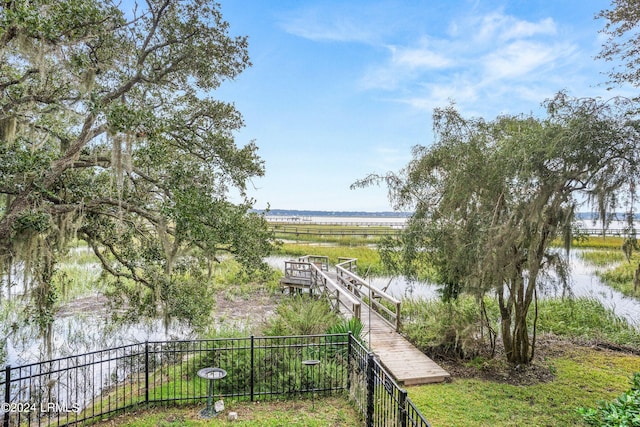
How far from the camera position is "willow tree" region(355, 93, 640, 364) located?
17.9 ft

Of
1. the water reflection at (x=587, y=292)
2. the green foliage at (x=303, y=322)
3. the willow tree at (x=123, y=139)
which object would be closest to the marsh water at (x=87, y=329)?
the water reflection at (x=587, y=292)

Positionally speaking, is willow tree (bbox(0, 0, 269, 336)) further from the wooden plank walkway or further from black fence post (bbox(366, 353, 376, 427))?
the wooden plank walkway

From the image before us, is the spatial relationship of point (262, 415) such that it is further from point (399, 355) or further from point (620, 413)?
point (620, 413)

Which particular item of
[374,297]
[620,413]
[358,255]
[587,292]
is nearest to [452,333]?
[374,297]

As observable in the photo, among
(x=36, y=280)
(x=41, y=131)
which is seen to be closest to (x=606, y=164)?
(x=41, y=131)

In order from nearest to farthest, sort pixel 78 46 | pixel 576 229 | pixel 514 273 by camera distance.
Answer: pixel 78 46 < pixel 576 229 < pixel 514 273

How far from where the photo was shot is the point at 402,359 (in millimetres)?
7453

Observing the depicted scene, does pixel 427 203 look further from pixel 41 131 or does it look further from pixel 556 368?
pixel 41 131

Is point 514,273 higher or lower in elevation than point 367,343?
higher

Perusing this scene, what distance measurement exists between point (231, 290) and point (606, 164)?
14438mm

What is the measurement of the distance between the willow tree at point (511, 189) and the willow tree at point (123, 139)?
374 cm

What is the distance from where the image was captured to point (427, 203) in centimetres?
827

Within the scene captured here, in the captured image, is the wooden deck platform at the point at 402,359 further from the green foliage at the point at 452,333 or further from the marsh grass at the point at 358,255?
the marsh grass at the point at 358,255

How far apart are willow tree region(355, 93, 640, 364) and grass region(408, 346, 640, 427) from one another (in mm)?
1013
